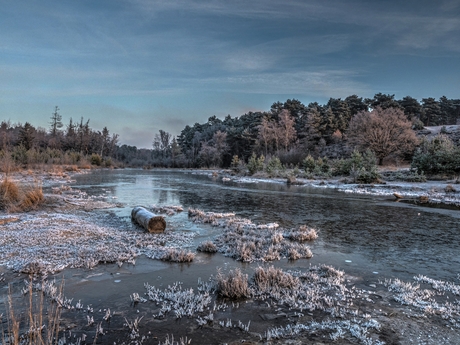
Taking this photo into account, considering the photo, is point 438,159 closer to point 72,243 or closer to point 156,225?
point 156,225

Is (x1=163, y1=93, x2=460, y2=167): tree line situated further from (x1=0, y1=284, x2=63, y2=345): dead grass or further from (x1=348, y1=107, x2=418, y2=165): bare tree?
(x1=0, y1=284, x2=63, y2=345): dead grass

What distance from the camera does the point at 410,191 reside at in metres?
24.5

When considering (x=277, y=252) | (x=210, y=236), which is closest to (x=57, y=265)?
(x=210, y=236)

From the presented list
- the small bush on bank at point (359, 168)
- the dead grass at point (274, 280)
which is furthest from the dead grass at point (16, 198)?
the small bush on bank at point (359, 168)

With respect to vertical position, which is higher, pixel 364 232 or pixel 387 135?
pixel 387 135

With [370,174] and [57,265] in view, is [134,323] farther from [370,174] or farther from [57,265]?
[370,174]

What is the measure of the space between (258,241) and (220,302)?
4034mm

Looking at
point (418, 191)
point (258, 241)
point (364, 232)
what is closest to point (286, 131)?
point (418, 191)

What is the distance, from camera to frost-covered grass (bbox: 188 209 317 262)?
7.86 m

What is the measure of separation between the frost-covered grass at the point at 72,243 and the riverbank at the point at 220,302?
48 millimetres

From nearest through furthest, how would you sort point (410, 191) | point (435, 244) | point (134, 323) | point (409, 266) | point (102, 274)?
point (134, 323) → point (102, 274) → point (409, 266) → point (435, 244) → point (410, 191)

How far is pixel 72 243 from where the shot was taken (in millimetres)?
8117

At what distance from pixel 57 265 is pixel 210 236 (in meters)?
4.64

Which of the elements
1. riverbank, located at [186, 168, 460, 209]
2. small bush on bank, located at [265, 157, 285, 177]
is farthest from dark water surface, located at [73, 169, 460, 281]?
small bush on bank, located at [265, 157, 285, 177]
